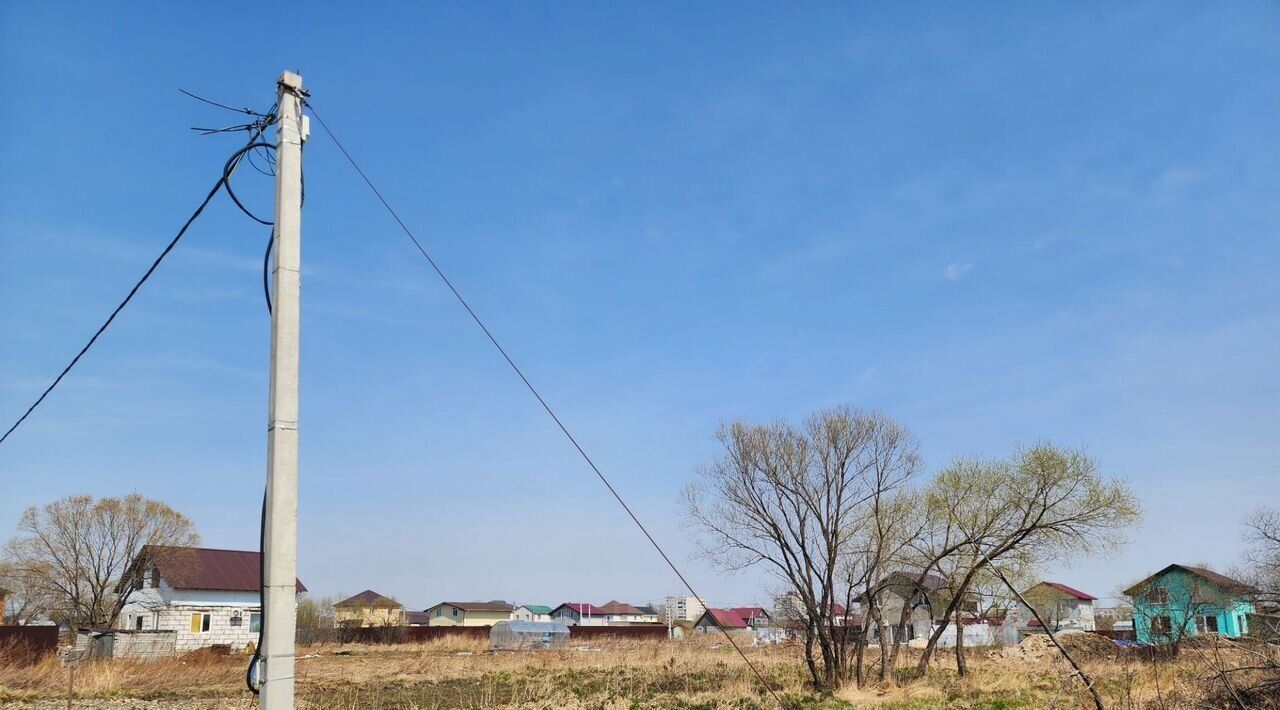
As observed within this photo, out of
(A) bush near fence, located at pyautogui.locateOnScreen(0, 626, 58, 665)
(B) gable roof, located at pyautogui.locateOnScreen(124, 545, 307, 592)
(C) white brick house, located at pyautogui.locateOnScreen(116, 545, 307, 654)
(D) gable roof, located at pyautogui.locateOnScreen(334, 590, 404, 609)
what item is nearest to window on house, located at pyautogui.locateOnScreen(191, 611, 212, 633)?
(C) white brick house, located at pyautogui.locateOnScreen(116, 545, 307, 654)

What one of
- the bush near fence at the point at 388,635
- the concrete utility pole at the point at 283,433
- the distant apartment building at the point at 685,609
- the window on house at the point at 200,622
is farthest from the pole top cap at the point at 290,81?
the distant apartment building at the point at 685,609

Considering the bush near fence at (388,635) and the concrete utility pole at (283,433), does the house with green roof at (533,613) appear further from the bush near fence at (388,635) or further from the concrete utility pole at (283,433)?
the concrete utility pole at (283,433)

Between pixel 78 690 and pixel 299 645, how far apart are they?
94.7 feet

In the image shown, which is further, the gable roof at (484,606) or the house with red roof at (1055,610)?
the gable roof at (484,606)

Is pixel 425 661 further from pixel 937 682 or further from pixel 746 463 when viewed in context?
pixel 937 682

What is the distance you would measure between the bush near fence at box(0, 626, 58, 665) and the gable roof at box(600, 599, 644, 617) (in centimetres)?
9060

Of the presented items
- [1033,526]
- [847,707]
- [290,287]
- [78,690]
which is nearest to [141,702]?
[78,690]

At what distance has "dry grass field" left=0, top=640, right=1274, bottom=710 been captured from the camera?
18656mm

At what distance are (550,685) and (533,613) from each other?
308 feet

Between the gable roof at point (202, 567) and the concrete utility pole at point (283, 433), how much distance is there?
46801 mm

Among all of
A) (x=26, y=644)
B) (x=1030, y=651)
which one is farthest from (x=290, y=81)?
(x=1030, y=651)

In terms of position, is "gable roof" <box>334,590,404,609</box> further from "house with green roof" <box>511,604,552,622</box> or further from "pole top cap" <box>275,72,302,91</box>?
"pole top cap" <box>275,72,302,91</box>

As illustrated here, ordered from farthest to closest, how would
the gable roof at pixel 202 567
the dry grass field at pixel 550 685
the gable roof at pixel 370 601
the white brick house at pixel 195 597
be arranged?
1. the gable roof at pixel 370 601
2. the gable roof at pixel 202 567
3. the white brick house at pixel 195 597
4. the dry grass field at pixel 550 685

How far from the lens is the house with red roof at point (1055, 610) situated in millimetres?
45553
